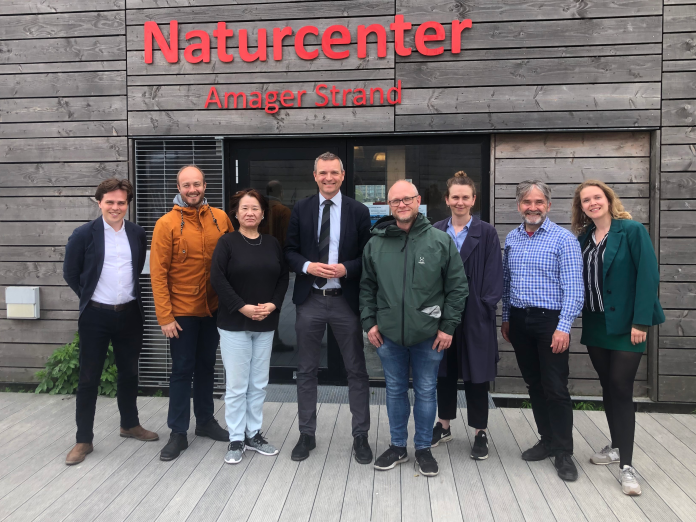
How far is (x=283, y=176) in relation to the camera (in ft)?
15.7

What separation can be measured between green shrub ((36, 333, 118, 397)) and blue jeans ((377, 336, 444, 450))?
2.72 metres

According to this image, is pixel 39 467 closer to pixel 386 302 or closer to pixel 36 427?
pixel 36 427

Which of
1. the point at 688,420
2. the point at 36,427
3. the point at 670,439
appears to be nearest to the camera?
the point at 670,439

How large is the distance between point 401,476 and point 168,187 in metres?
3.27

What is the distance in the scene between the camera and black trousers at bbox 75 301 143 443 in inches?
136

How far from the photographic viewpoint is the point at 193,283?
349 cm

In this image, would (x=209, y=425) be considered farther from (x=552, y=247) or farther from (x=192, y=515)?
(x=552, y=247)

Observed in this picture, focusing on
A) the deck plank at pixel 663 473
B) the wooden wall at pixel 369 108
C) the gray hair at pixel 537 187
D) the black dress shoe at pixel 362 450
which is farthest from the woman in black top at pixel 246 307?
the deck plank at pixel 663 473

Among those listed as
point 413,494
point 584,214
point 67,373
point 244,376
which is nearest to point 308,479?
point 413,494

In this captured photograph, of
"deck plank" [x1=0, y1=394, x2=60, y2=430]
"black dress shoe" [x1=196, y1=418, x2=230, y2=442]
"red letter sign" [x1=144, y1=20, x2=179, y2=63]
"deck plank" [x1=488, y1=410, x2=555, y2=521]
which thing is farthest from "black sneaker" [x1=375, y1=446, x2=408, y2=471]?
"red letter sign" [x1=144, y1=20, x2=179, y2=63]

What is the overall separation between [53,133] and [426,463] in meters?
4.37

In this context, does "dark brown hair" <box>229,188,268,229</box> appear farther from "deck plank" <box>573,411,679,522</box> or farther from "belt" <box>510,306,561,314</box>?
"deck plank" <box>573,411,679,522</box>

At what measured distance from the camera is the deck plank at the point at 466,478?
2.79m

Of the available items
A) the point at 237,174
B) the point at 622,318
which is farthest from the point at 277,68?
the point at 622,318
